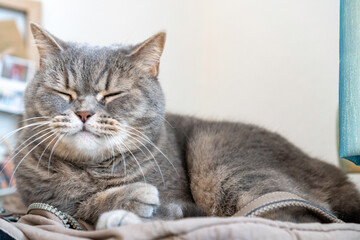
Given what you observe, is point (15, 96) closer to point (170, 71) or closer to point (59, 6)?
point (59, 6)

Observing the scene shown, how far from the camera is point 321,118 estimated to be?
5.44ft

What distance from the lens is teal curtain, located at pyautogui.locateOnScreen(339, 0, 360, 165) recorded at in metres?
0.81

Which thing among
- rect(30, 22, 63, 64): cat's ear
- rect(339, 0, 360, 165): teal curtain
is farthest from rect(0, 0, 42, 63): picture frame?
rect(339, 0, 360, 165): teal curtain

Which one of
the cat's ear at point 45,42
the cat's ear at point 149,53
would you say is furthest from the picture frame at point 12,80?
the cat's ear at point 149,53

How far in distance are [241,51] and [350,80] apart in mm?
1345

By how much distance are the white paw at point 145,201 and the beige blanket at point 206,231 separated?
0.21 metres

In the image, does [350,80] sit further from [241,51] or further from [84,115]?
[241,51]

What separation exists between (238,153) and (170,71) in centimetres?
124

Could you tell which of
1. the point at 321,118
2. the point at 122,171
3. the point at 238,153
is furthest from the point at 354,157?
the point at 321,118

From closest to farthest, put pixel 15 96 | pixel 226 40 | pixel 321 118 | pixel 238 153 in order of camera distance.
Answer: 1. pixel 238 153
2. pixel 321 118
3. pixel 15 96
4. pixel 226 40

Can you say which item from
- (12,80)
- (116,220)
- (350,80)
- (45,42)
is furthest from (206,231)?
(12,80)

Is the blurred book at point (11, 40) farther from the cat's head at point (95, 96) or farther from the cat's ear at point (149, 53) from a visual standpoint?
the cat's ear at point (149, 53)

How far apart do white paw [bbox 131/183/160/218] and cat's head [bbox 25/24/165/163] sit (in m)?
0.18

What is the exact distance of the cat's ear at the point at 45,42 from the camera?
3.63 feet
